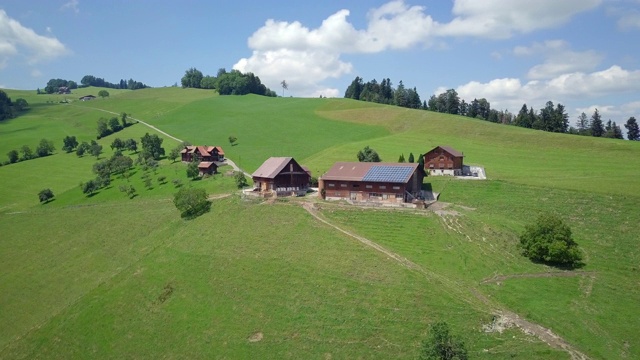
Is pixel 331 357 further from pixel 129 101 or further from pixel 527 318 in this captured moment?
pixel 129 101

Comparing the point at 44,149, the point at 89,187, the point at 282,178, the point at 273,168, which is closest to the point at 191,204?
the point at 273,168

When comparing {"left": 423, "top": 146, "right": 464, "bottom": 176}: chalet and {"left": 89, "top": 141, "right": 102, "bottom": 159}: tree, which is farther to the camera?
A: {"left": 89, "top": 141, "right": 102, "bottom": 159}: tree

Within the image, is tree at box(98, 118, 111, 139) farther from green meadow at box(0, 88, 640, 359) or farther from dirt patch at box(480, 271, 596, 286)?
dirt patch at box(480, 271, 596, 286)

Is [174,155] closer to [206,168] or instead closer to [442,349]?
[206,168]

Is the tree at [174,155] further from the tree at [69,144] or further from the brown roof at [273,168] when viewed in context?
the tree at [69,144]

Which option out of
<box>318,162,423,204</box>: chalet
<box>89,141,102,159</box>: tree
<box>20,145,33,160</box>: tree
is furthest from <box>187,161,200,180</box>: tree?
<box>20,145,33,160</box>: tree

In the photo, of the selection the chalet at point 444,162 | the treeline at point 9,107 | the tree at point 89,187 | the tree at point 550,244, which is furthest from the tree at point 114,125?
the tree at point 550,244

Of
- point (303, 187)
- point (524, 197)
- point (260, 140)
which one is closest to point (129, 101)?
point (260, 140)
